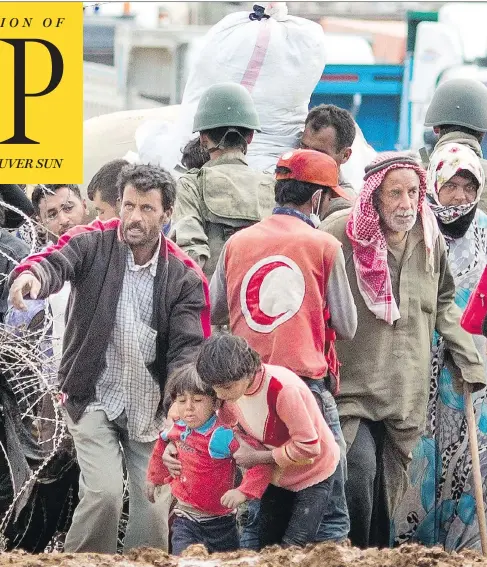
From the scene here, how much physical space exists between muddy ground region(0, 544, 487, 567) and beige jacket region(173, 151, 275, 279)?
1.89 m

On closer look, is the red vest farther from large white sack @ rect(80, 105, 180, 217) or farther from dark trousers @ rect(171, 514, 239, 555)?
large white sack @ rect(80, 105, 180, 217)

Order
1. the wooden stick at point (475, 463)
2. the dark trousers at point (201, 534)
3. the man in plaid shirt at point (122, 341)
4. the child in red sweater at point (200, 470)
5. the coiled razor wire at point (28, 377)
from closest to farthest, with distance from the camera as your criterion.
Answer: the child in red sweater at point (200, 470), the dark trousers at point (201, 534), the man in plaid shirt at point (122, 341), the coiled razor wire at point (28, 377), the wooden stick at point (475, 463)

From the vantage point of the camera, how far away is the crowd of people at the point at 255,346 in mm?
6336

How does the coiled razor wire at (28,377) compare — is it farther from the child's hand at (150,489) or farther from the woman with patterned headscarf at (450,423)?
the woman with patterned headscarf at (450,423)

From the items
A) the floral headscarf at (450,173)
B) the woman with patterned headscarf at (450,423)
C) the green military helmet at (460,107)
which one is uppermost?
the green military helmet at (460,107)

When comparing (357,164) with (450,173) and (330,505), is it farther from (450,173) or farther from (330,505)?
(330,505)

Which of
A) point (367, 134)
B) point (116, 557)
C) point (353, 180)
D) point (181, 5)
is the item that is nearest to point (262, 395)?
point (116, 557)

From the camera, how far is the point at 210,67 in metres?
8.88

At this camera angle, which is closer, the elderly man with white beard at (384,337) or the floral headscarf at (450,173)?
the elderly man with white beard at (384,337)

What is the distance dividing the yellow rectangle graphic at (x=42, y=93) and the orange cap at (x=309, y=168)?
2.97 ft

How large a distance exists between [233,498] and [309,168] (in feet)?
4.78

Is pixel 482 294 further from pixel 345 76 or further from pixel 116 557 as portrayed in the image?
pixel 345 76

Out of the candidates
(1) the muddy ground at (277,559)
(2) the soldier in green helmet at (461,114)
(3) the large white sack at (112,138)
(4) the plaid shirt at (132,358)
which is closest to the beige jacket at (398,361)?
(4) the plaid shirt at (132,358)

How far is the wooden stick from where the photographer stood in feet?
23.7
